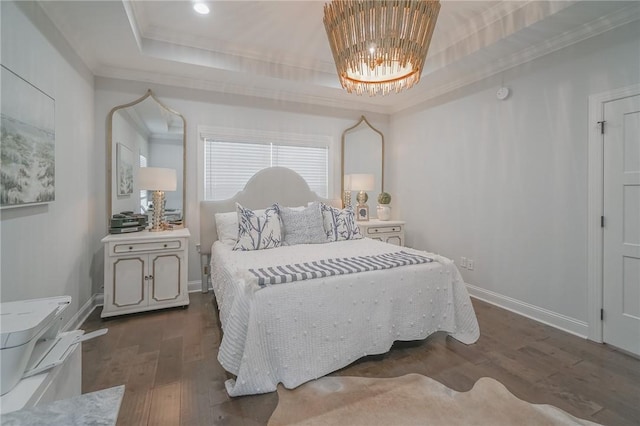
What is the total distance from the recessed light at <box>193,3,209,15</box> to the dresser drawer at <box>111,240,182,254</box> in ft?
7.09

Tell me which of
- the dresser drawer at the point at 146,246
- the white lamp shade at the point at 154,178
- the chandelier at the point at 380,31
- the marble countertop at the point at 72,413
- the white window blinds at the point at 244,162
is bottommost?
the marble countertop at the point at 72,413

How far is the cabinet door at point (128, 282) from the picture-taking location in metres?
2.89

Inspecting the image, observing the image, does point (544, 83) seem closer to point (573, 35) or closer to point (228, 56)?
point (573, 35)

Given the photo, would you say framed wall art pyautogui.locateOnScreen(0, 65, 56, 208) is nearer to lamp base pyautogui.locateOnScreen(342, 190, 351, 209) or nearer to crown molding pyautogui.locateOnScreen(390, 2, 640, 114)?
lamp base pyautogui.locateOnScreen(342, 190, 351, 209)

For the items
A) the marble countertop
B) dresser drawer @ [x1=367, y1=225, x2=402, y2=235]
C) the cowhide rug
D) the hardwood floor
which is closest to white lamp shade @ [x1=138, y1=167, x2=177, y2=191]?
the hardwood floor

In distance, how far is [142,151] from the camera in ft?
11.4

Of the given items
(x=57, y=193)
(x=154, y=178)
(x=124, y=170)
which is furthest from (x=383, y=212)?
(x=57, y=193)

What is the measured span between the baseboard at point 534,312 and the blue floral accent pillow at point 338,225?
1.54 meters

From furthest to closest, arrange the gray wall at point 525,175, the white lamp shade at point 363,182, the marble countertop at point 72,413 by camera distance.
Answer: the white lamp shade at point 363,182 < the gray wall at point 525,175 < the marble countertop at point 72,413

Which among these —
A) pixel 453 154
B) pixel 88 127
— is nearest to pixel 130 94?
pixel 88 127

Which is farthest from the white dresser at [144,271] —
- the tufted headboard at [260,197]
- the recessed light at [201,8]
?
the recessed light at [201,8]

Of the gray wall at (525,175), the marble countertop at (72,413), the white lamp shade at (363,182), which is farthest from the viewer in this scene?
the white lamp shade at (363,182)

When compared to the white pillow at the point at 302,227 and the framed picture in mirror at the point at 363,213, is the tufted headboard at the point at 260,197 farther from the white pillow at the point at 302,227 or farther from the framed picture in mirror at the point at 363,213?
the white pillow at the point at 302,227

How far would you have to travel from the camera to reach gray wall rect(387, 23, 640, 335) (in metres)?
2.57
